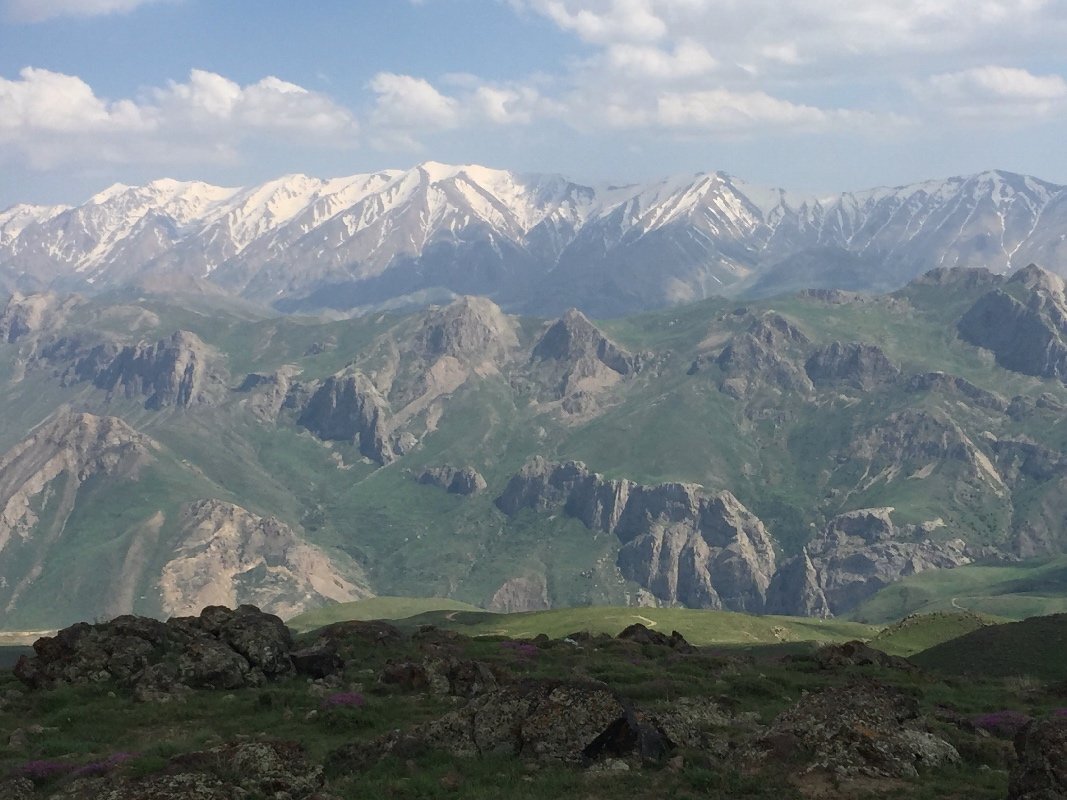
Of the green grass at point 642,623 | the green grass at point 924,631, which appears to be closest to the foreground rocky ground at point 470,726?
the green grass at point 924,631

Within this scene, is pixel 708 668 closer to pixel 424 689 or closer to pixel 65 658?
pixel 424 689

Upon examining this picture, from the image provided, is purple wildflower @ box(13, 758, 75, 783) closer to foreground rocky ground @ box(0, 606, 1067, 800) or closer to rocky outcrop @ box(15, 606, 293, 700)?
foreground rocky ground @ box(0, 606, 1067, 800)

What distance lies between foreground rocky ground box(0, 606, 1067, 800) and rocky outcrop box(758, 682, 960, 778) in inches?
3.6

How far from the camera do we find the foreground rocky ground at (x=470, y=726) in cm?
4122

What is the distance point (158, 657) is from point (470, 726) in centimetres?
2981

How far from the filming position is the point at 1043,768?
3684cm

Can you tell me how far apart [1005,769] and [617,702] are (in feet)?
57.4

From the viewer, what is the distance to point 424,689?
6462 cm

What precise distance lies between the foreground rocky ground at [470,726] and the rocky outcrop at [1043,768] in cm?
8

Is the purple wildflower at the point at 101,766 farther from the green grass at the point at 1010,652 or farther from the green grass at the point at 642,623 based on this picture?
the green grass at the point at 642,623

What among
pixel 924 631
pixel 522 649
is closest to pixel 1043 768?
pixel 522 649

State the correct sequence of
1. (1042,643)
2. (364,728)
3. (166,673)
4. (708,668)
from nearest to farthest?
1. (364,728)
2. (166,673)
3. (708,668)
4. (1042,643)

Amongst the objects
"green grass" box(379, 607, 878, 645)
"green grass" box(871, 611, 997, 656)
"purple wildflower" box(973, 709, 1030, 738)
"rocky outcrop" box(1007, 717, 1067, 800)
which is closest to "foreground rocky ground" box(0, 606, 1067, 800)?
"rocky outcrop" box(1007, 717, 1067, 800)

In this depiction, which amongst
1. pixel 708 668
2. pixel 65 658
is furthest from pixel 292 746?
pixel 708 668
